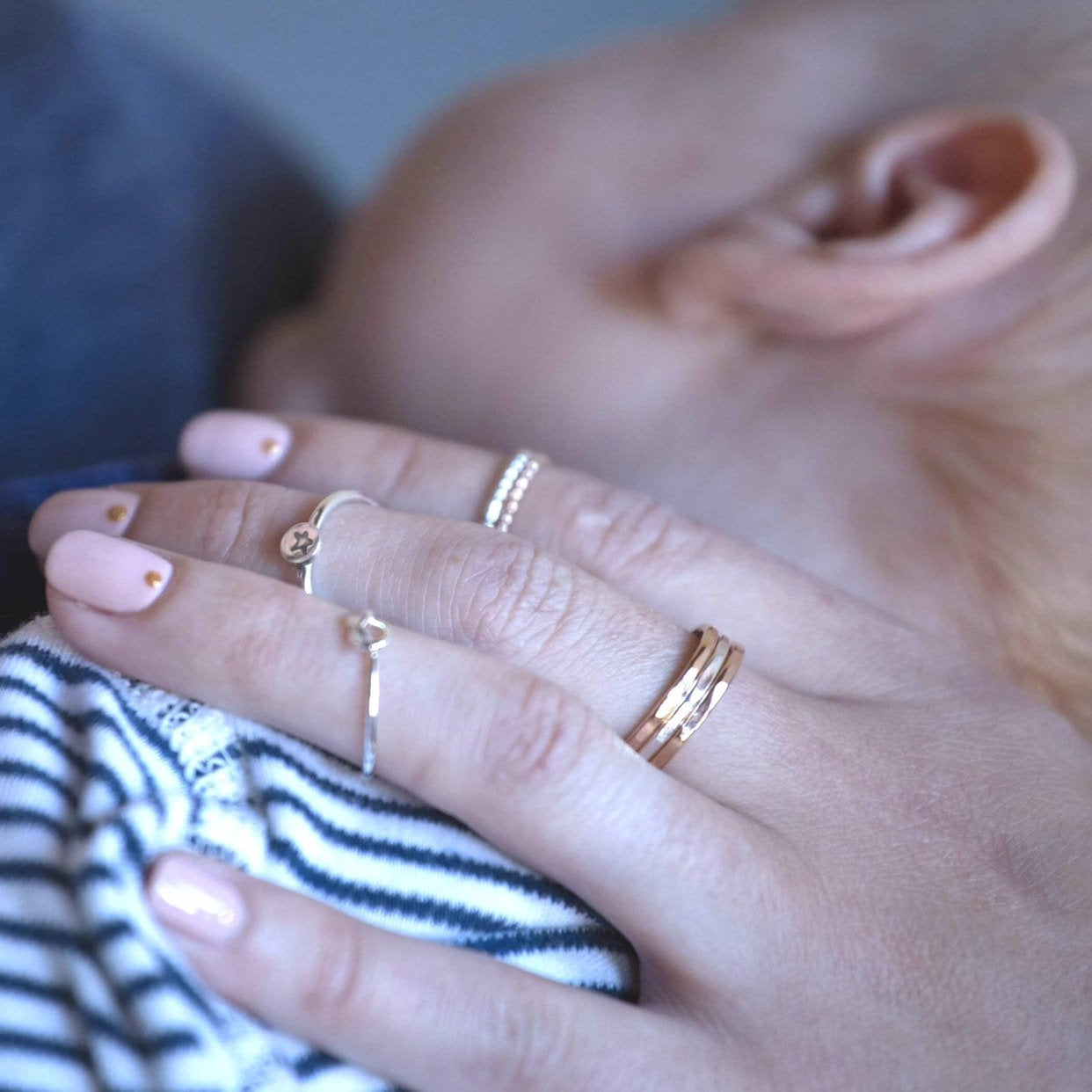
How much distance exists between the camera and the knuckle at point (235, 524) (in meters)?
0.64

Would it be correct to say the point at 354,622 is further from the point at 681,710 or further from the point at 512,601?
the point at 681,710

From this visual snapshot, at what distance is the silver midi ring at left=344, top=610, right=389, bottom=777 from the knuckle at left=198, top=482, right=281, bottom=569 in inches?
4.4

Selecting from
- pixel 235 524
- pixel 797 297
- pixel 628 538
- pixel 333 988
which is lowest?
pixel 333 988

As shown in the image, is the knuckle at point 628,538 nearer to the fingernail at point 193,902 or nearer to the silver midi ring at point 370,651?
the silver midi ring at point 370,651

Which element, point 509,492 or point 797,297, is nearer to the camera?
point 509,492

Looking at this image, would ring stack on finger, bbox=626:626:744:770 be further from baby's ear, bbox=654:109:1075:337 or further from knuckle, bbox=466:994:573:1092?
baby's ear, bbox=654:109:1075:337

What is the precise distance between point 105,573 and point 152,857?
165 mm

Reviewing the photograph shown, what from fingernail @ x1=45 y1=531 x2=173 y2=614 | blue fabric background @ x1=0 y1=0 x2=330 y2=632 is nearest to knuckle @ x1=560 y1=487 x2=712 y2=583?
fingernail @ x1=45 y1=531 x2=173 y2=614

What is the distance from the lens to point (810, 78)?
1.01 m

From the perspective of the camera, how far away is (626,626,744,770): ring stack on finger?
1.94ft

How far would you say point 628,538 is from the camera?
71 centimetres

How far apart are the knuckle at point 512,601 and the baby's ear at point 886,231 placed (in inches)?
14.9

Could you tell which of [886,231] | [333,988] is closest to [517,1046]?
[333,988]

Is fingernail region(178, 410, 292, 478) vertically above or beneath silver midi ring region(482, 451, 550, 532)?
A: beneath
